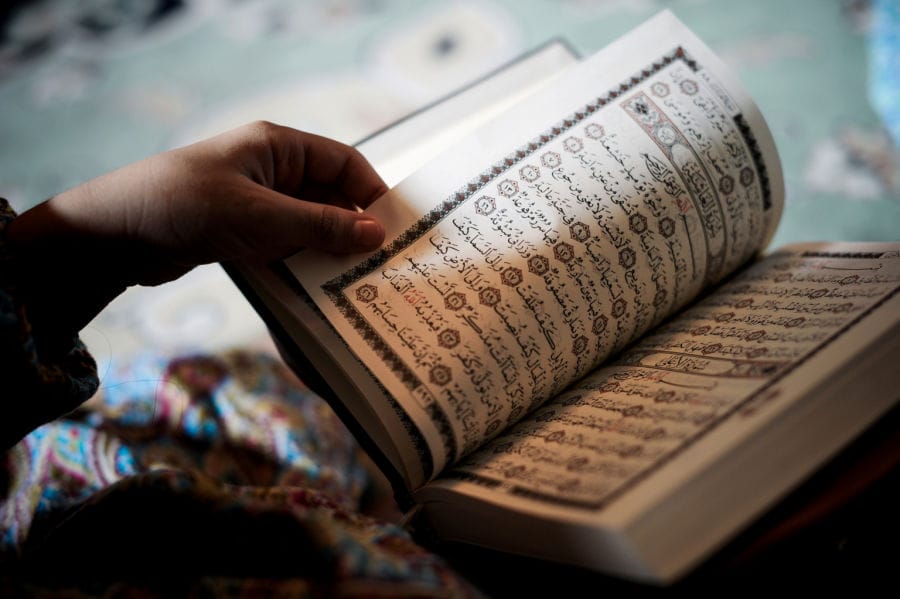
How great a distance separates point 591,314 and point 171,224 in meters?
0.27

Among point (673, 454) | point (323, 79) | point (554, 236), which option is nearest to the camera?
point (673, 454)

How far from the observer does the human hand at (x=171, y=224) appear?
42cm

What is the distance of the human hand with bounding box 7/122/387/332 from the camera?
0.42 meters

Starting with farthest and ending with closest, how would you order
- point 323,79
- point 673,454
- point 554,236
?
point 323,79 < point 554,236 < point 673,454

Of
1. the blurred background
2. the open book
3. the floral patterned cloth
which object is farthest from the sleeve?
the blurred background

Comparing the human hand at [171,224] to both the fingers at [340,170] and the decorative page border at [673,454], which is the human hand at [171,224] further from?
the decorative page border at [673,454]

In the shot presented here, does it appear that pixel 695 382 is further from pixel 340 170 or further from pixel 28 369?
pixel 28 369

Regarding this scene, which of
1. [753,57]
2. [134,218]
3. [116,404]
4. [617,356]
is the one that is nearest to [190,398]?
[116,404]

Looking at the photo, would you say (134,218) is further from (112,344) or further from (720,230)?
(112,344)

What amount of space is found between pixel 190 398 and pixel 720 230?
438mm

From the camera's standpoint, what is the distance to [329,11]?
1.23 meters

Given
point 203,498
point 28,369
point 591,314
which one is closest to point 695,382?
point 591,314

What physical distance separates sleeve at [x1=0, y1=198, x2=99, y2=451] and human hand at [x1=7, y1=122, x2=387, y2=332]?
1 centimetres

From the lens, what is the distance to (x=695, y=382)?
1.30 ft
